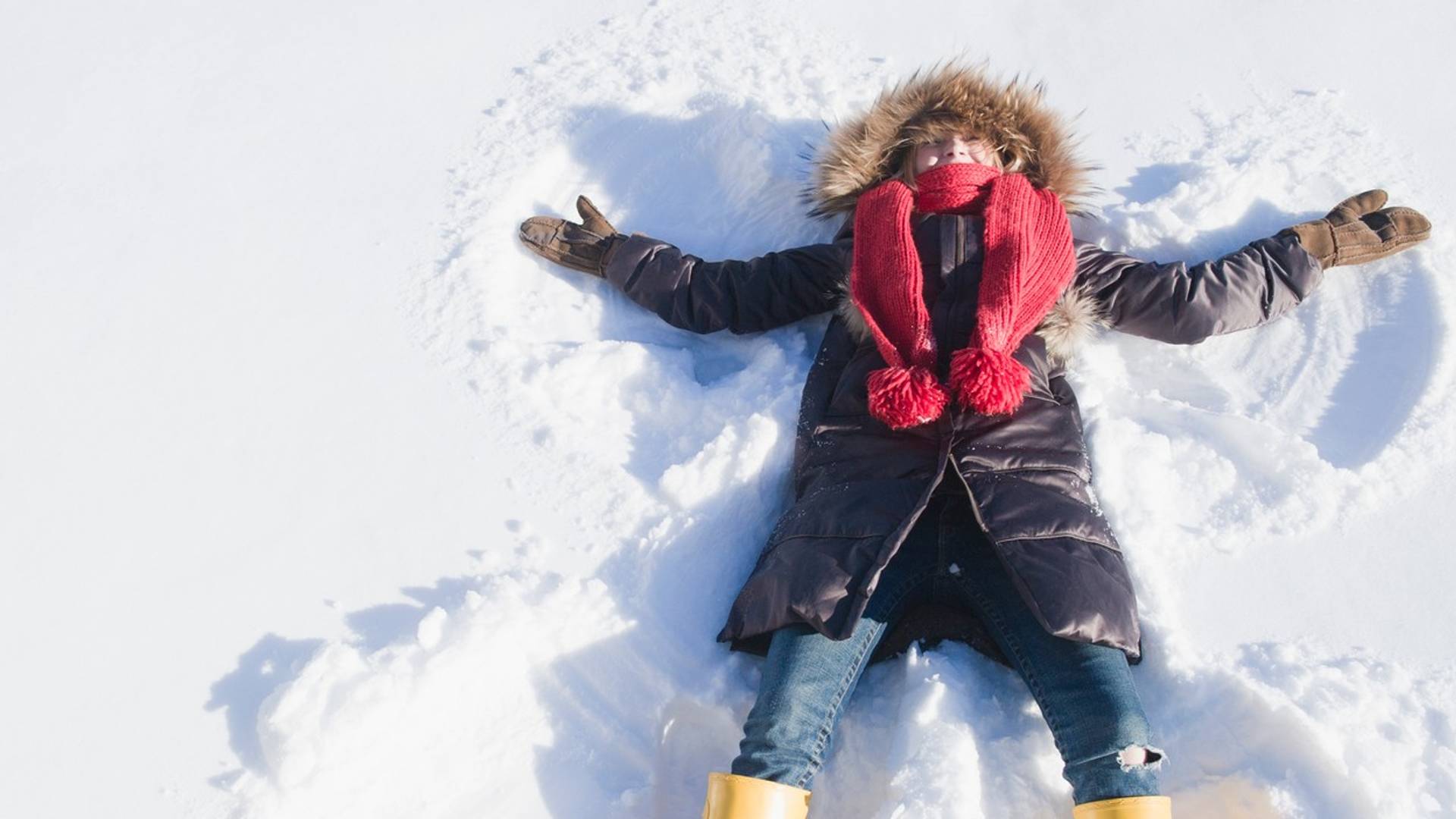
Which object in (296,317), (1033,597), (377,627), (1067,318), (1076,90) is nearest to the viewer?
(1033,597)

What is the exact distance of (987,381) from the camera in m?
1.67

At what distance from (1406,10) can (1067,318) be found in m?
1.45

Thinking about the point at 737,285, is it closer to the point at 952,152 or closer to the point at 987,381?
the point at 952,152

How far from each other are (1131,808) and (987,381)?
0.66m

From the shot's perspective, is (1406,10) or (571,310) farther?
(1406,10)

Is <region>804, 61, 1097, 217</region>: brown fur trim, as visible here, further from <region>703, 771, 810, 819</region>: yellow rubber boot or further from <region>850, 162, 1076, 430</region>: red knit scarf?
<region>703, 771, 810, 819</region>: yellow rubber boot

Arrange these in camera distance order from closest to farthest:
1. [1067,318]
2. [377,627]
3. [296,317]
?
[377,627]
[1067,318]
[296,317]

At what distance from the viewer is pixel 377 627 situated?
171 centimetres

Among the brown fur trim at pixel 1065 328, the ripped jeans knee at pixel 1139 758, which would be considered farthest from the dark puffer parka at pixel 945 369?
the ripped jeans knee at pixel 1139 758

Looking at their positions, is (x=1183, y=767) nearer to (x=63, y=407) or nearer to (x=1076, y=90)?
(x=1076, y=90)

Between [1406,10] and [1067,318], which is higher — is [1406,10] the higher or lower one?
the higher one

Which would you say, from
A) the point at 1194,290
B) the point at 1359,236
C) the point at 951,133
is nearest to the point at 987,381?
the point at 1194,290

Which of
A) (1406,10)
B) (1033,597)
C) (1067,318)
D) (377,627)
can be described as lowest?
(377,627)

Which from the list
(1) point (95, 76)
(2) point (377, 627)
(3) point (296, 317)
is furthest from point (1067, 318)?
(1) point (95, 76)
